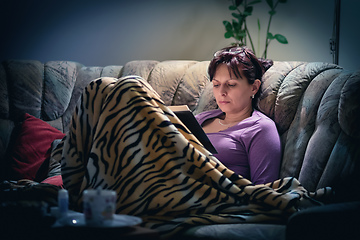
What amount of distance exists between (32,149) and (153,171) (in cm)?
102

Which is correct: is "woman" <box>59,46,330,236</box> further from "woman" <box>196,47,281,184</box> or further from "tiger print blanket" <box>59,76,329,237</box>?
"woman" <box>196,47,281,184</box>

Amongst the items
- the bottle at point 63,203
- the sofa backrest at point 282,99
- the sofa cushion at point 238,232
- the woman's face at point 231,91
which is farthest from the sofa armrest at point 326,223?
the woman's face at point 231,91

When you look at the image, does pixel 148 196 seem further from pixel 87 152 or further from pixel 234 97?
pixel 234 97

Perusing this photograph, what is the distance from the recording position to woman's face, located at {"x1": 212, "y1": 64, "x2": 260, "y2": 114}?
1909 mm

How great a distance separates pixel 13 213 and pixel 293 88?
4.09ft

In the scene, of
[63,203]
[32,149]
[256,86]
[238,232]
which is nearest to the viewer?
[63,203]

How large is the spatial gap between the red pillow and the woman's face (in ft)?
2.96

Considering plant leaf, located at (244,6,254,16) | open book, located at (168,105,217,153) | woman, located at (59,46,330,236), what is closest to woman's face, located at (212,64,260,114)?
open book, located at (168,105,217,153)

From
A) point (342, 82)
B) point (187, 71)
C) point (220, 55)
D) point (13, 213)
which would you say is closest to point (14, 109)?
point (187, 71)

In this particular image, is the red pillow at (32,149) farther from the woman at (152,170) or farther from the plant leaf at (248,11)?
the plant leaf at (248,11)

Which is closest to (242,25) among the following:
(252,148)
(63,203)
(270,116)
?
(270,116)

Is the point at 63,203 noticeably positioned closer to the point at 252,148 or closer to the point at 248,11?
the point at 252,148

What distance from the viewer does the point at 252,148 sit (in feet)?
5.72

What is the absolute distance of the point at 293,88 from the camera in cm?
183
